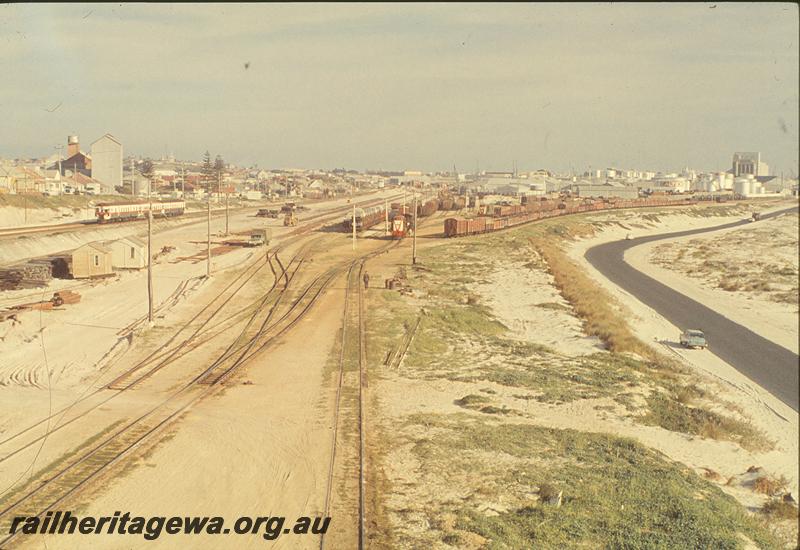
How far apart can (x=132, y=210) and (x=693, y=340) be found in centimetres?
6314

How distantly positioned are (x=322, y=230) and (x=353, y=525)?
72.8 m

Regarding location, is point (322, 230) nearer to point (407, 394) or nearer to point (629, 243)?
point (629, 243)

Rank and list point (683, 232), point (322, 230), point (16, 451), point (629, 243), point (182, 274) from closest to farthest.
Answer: point (16, 451)
point (182, 274)
point (322, 230)
point (629, 243)
point (683, 232)

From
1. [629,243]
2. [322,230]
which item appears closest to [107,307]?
[322,230]

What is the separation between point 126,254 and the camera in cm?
5259

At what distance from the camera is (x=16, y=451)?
18.0m

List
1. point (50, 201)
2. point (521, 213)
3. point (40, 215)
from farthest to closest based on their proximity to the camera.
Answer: point (521, 213) < point (50, 201) < point (40, 215)

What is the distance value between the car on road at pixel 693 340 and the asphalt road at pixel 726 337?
680 mm

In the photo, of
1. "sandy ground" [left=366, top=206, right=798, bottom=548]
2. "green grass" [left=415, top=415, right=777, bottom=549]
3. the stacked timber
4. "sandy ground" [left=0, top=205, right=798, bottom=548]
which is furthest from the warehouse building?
"green grass" [left=415, top=415, right=777, bottom=549]

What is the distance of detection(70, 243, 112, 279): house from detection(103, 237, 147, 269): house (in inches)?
79.9

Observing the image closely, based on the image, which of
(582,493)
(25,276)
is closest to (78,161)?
(25,276)

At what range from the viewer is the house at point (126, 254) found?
5219 cm

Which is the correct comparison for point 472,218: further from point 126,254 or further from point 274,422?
point 274,422

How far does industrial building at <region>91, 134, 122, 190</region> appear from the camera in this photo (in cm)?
11588
